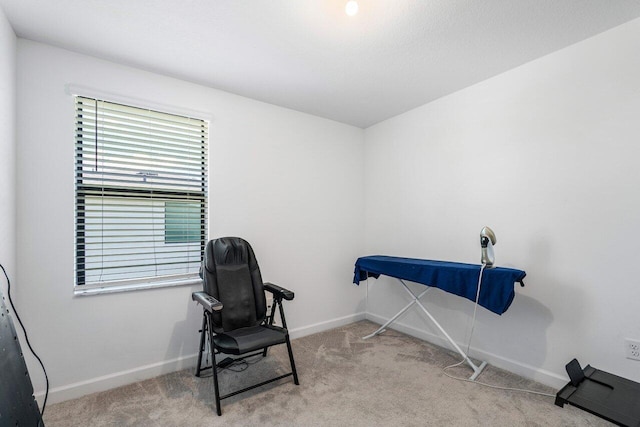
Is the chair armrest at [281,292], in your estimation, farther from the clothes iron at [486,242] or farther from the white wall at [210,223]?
the clothes iron at [486,242]

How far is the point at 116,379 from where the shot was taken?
89.2 inches

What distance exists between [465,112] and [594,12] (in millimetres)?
1083

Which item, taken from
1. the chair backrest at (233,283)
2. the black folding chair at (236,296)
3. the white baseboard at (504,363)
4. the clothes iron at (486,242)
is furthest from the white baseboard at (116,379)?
the clothes iron at (486,242)

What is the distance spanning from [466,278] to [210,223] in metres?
2.28

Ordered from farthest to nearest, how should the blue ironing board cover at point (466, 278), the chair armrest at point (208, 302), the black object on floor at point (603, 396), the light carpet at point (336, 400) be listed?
the blue ironing board cover at point (466, 278) < the chair armrest at point (208, 302) < the light carpet at point (336, 400) < the black object on floor at point (603, 396)

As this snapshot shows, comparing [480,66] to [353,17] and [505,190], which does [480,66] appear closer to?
[505,190]

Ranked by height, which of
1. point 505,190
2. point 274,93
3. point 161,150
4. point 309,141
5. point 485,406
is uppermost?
point 274,93

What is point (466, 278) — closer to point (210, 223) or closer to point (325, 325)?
point (325, 325)

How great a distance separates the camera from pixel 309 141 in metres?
3.42

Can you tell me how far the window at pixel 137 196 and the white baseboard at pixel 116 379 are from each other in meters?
0.67

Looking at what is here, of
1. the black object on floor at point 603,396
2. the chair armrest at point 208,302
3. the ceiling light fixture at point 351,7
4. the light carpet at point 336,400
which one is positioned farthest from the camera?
the chair armrest at point 208,302

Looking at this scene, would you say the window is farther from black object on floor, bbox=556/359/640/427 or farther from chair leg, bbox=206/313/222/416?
black object on floor, bbox=556/359/640/427

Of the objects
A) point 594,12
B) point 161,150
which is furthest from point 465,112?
point 161,150

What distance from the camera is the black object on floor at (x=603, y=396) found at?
4.31 ft
